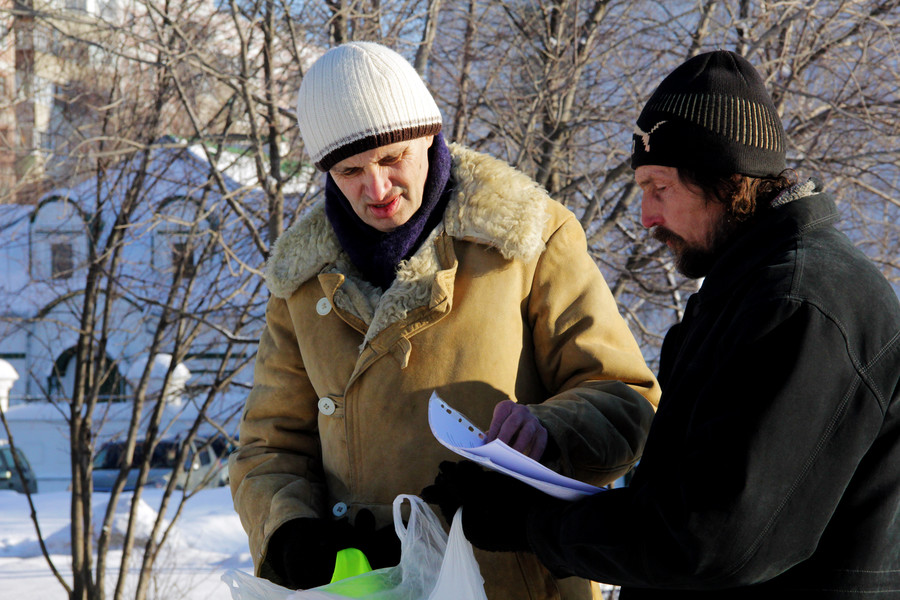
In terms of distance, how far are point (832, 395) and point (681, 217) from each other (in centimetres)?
46

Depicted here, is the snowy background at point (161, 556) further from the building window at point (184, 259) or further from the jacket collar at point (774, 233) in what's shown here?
the jacket collar at point (774, 233)

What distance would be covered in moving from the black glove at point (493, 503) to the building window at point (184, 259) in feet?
16.3

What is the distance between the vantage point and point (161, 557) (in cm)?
852

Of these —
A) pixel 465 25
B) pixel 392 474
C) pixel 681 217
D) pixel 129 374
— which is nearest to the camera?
pixel 681 217

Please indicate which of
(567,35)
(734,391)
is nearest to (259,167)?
(567,35)

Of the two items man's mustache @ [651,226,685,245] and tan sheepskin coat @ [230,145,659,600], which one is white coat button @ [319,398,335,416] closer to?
tan sheepskin coat @ [230,145,659,600]

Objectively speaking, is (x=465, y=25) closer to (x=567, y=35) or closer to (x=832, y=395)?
(x=567, y=35)

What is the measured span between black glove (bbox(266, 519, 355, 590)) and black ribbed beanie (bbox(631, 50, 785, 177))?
100 cm

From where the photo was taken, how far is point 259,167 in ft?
16.6

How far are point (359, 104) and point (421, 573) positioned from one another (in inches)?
40.0

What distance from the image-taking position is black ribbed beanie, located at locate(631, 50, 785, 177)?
1414 mm

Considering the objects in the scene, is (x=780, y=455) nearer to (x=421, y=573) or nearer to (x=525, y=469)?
(x=525, y=469)

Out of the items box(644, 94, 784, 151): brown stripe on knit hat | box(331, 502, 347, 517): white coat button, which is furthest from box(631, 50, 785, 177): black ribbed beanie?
box(331, 502, 347, 517): white coat button

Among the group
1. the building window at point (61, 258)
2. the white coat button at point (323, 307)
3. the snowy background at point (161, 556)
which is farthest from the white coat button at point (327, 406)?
the building window at point (61, 258)
